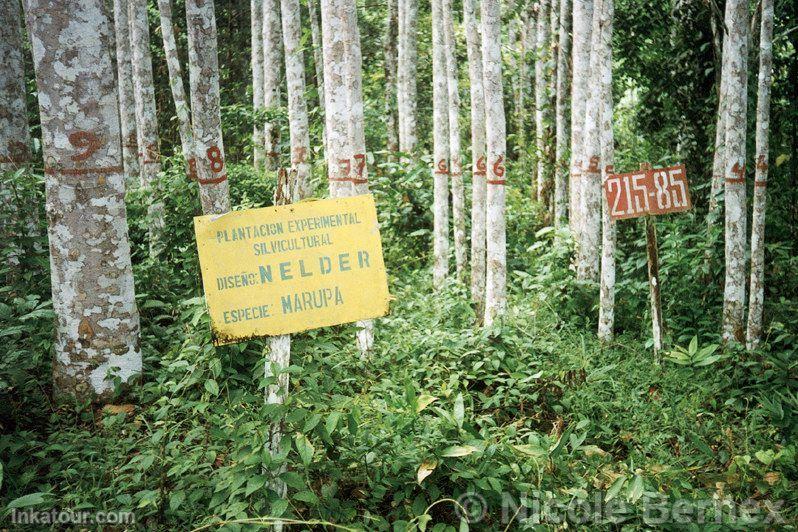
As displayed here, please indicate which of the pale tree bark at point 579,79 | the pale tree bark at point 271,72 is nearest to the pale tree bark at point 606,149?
the pale tree bark at point 579,79

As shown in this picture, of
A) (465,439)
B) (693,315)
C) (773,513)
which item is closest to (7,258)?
(465,439)

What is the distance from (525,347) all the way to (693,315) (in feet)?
7.04

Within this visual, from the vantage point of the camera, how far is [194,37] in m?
4.73

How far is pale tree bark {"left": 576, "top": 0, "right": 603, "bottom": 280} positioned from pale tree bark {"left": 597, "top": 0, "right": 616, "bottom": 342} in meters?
0.09

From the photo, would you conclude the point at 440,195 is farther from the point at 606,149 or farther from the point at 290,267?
the point at 290,267

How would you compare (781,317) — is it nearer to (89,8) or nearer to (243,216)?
(243,216)

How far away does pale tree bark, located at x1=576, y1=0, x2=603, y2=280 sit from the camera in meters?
6.18

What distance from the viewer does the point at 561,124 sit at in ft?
27.8

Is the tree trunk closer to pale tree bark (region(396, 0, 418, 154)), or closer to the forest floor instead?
the forest floor

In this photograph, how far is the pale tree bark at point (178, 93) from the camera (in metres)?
5.79

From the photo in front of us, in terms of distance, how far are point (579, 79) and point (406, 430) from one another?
189 inches

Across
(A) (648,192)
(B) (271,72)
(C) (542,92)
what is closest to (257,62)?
(B) (271,72)

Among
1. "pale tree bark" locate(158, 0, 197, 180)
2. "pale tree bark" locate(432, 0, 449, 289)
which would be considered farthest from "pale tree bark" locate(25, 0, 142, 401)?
"pale tree bark" locate(432, 0, 449, 289)

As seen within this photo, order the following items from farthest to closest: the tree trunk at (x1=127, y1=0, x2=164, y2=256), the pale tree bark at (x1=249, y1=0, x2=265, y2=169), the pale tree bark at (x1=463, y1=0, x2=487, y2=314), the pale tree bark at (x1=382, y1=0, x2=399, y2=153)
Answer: the pale tree bark at (x1=382, y1=0, x2=399, y2=153) < the pale tree bark at (x1=249, y1=0, x2=265, y2=169) < the tree trunk at (x1=127, y1=0, x2=164, y2=256) < the pale tree bark at (x1=463, y1=0, x2=487, y2=314)
